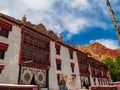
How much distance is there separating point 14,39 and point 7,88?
7.24 m

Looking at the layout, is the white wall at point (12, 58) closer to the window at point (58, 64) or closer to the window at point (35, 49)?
the window at point (35, 49)

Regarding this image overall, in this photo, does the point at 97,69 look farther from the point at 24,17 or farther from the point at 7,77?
the point at 7,77

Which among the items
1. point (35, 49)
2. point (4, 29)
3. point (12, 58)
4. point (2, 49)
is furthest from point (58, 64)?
point (4, 29)

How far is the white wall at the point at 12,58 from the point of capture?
1594cm

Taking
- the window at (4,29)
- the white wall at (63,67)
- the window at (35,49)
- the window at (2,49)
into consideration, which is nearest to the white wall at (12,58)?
the window at (2,49)

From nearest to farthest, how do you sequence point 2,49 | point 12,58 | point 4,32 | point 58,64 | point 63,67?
point 2,49, point 12,58, point 4,32, point 58,64, point 63,67

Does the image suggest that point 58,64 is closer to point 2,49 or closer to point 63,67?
point 63,67

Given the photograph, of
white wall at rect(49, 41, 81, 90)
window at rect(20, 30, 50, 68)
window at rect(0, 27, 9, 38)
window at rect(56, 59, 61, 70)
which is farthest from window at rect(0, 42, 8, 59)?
window at rect(56, 59, 61, 70)

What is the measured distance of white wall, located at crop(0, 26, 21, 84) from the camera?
15938 millimetres

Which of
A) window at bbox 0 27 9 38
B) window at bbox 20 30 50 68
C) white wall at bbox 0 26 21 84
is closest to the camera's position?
white wall at bbox 0 26 21 84

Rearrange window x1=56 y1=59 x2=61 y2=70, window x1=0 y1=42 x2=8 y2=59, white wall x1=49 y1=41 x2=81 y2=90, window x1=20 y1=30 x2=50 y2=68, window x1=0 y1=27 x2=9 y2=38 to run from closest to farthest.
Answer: window x1=0 y1=42 x2=8 y2=59 < window x1=0 y1=27 x2=9 y2=38 < window x1=20 y1=30 x2=50 y2=68 < white wall x1=49 y1=41 x2=81 y2=90 < window x1=56 y1=59 x2=61 y2=70

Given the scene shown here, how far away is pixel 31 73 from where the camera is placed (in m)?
19.0

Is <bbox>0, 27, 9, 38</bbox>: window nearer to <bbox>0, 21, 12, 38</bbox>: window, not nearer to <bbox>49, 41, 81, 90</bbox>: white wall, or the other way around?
<bbox>0, 21, 12, 38</bbox>: window

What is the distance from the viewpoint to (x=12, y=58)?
55.8ft
